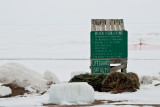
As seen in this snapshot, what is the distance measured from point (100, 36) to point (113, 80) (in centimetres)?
265

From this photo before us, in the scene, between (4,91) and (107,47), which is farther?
(107,47)

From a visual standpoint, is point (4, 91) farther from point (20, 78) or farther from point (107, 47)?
point (107, 47)

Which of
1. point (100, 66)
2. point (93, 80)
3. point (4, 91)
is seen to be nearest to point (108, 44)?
point (100, 66)

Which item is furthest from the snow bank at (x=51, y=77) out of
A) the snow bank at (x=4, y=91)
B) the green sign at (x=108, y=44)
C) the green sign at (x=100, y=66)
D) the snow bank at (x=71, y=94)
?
the snow bank at (x=71, y=94)

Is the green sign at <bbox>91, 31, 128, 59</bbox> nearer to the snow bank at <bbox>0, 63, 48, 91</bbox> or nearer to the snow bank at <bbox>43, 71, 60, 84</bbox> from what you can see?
the snow bank at <bbox>43, 71, 60, 84</bbox>

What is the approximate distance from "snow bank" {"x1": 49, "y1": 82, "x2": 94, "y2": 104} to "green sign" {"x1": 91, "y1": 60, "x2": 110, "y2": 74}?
4.35 metres

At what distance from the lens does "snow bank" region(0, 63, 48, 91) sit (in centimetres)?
1151

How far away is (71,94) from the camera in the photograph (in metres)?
8.70

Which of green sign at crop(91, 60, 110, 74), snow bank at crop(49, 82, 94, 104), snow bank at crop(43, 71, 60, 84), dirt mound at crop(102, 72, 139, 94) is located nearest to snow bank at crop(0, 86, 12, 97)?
snow bank at crop(49, 82, 94, 104)

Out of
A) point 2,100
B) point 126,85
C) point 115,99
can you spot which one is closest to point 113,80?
point 126,85

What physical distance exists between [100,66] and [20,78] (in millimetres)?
3381

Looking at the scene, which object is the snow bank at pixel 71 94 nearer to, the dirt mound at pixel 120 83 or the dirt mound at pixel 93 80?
the dirt mound at pixel 120 83

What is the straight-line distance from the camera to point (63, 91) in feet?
28.4

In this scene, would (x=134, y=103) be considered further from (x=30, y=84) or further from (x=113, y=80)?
(x=30, y=84)
